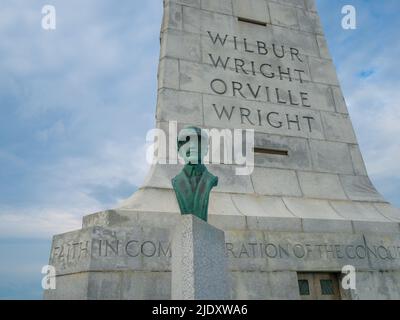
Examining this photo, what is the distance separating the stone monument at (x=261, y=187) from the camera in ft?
16.3

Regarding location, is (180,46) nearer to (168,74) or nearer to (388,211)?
(168,74)

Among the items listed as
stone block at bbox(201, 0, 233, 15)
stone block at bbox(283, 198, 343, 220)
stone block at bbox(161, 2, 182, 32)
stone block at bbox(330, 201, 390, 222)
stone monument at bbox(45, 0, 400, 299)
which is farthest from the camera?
stone block at bbox(201, 0, 233, 15)

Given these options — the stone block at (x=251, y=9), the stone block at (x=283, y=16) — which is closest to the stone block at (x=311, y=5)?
the stone block at (x=283, y=16)

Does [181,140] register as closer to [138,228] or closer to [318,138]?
[138,228]

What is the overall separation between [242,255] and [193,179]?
159 cm

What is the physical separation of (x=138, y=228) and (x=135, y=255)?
39cm

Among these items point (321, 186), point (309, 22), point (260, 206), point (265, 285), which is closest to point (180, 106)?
point (260, 206)

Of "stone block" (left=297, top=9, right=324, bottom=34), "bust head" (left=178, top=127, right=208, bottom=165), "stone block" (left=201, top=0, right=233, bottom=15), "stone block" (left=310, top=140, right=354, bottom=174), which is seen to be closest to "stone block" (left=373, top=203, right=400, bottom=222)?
"stone block" (left=310, top=140, right=354, bottom=174)

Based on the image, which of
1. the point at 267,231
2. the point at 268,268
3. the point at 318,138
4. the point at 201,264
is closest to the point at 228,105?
the point at 318,138

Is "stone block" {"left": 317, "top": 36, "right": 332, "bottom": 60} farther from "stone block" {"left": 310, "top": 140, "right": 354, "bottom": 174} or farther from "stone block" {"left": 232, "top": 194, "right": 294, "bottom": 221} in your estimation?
"stone block" {"left": 232, "top": 194, "right": 294, "bottom": 221}

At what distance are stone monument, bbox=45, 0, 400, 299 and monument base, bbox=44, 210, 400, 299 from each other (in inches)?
0.6

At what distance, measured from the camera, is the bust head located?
4625 millimetres

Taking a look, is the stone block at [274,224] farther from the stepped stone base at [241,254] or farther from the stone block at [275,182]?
the stone block at [275,182]

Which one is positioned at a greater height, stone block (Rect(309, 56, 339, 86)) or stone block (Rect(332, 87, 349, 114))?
stone block (Rect(309, 56, 339, 86))
